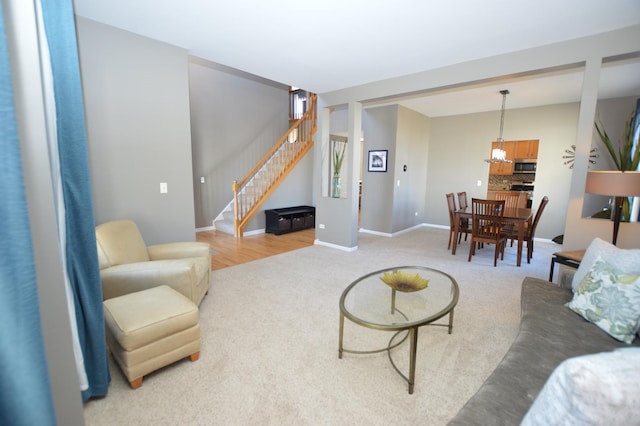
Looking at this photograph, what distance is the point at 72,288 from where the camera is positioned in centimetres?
152

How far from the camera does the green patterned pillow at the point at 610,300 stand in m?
1.63

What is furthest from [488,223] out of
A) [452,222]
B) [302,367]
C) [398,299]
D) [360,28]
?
[302,367]

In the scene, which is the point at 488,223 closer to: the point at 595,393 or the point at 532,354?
the point at 532,354

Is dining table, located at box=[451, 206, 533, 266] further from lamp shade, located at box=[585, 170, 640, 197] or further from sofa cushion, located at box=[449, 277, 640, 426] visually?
sofa cushion, located at box=[449, 277, 640, 426]

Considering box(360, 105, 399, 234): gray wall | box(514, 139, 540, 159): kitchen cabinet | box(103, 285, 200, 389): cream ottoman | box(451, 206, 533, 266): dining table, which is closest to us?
box(103, 285, 200, 389): cream ottoman

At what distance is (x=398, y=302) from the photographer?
228cm

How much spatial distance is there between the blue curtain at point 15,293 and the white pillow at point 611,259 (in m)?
2.90

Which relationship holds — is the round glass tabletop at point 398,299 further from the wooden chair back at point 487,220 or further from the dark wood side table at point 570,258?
the wooden chair back at point 487,220

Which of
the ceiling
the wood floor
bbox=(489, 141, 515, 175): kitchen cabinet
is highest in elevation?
the ceiling

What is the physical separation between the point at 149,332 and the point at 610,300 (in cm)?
286

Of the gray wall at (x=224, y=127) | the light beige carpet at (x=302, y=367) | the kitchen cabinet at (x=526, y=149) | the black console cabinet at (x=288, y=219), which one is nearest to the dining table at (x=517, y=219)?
the light beige carpet at (x=302, y=367)

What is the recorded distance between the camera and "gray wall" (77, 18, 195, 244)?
272 centimetres

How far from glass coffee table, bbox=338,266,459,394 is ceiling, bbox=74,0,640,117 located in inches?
90.2

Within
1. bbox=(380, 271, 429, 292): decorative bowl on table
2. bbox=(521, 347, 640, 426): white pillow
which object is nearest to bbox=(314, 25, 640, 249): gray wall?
bbox=(380, 271, 429, 292): decorative bowl on table
